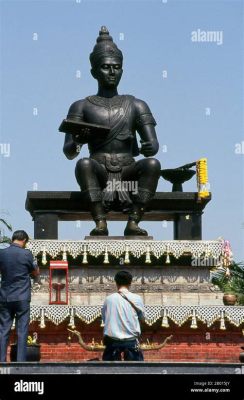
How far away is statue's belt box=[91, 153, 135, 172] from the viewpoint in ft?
61.5

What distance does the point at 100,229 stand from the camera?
60.3 ft

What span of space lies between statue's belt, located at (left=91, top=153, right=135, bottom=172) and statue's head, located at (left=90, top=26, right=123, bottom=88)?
122 centimetres

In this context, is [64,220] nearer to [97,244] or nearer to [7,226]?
[97,244]

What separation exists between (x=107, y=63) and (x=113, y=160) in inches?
65.1

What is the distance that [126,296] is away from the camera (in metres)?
11.7

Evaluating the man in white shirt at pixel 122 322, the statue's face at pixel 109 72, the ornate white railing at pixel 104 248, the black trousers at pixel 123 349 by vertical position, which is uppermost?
the statue's face at pixel 109 72

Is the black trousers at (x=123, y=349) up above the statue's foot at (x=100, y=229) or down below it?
below

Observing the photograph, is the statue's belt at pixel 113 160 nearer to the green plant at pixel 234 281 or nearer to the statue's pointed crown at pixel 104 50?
the statue's pointed crown at pixel 104 50

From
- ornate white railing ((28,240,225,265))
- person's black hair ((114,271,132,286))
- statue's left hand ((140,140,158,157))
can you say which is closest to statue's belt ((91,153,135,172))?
statue's left hand ((140,140,158,157))

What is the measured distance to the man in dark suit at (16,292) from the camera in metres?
12.6

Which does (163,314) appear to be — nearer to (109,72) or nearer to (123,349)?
(109,72)

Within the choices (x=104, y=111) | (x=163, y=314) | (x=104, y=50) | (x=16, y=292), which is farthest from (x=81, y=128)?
(x=16, y=292)

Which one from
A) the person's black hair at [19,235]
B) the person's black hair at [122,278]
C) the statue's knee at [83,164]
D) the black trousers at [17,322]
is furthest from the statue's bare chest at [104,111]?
the person's black hair at [122,278]

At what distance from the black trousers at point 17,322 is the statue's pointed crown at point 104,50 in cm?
740
